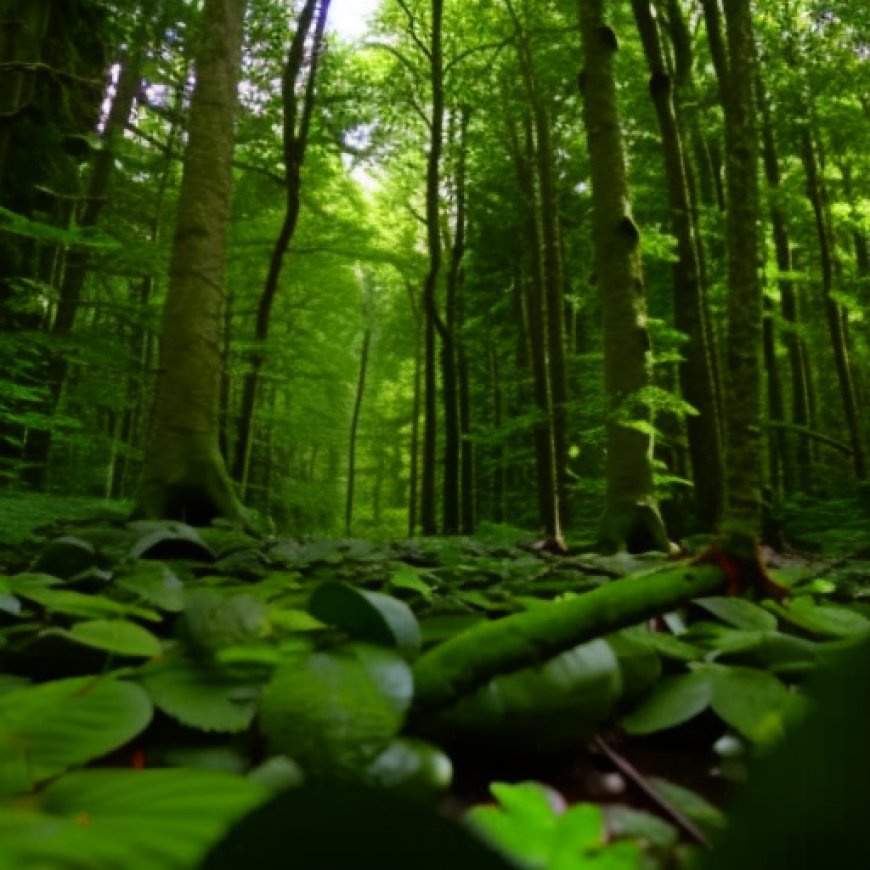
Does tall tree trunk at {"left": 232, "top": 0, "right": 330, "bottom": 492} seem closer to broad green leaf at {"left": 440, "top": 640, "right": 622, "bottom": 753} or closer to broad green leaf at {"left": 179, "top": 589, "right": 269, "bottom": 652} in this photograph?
broad green leaf at {"left": 179, "top": 589, "right": 269, "bottom": 652}

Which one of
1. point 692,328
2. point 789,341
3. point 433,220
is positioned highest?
point 433,220

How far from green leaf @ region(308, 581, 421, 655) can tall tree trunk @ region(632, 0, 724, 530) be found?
6.60 meters

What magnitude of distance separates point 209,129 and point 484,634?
539 cm

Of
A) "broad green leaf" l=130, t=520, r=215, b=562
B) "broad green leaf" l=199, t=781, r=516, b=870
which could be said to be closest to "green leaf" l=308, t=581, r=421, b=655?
"broad green leaf" l=199, t=781, r=516, b=870

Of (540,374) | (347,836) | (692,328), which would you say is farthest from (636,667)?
(540,374)

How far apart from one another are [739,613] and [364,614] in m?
0.71

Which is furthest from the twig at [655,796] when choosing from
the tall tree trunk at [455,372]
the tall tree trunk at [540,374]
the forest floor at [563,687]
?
the tall tree trunk at [455,372]

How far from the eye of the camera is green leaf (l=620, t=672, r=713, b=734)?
917mm

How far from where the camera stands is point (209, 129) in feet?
17.6

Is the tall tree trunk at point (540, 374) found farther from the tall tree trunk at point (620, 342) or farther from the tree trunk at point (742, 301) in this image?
the tree trunk at point (742, 301)

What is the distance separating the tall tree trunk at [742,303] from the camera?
4.89ft

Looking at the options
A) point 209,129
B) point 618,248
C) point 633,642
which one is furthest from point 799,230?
point 633,642

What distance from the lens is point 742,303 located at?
182 centimetres

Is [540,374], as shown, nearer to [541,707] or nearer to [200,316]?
[200,316]
